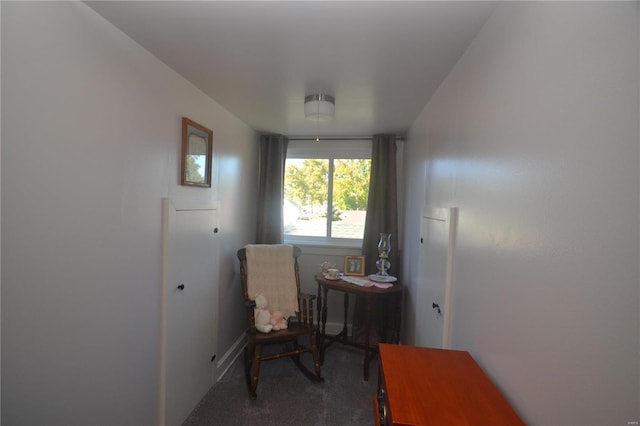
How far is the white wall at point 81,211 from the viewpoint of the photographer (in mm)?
906

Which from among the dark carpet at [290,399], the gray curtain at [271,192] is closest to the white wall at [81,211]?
the dark carpet at [290,399]

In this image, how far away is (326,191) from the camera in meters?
3.40

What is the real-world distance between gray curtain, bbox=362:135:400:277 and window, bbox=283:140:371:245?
0.19 metres

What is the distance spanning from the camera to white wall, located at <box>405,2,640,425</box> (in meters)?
0.50

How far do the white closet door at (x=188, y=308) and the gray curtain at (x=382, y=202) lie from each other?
63.5 inches

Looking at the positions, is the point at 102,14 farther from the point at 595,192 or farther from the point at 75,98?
the point at 595,192

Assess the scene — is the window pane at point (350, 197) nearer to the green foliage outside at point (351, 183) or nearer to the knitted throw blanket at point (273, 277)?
the green foliage outside at point (351, 183)

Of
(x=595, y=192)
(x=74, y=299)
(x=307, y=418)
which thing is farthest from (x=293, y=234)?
(x=595, y=192)

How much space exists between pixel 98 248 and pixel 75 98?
1.98ft

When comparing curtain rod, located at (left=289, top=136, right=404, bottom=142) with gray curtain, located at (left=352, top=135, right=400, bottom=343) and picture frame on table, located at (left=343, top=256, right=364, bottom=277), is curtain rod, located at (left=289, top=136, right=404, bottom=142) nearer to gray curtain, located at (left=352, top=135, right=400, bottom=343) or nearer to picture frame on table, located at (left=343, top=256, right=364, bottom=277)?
gray curtain, located at (left=352, top=135, right=400, bottom=343)

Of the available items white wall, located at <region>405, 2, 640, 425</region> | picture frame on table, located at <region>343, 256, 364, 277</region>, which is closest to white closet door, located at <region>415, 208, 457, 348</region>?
white wall, located at <region>405, 2, 640, 425</region>

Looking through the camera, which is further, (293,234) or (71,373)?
(293,234)

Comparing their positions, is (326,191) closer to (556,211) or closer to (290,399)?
(290,399)

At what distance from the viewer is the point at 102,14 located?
1.14 m
